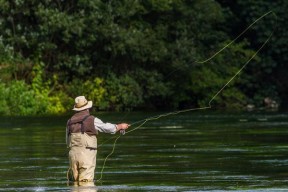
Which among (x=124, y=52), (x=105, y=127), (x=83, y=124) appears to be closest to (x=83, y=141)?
(x=83, y=124)

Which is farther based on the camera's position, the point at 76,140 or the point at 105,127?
the point at 76,140

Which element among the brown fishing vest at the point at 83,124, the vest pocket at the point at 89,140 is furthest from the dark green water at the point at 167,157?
the brown fishing vest at the point at 83,124

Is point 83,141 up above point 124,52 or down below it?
below

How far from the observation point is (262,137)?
3122 centimetres

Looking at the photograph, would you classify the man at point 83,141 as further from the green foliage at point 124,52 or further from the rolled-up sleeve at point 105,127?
the green foliage at point 124,52

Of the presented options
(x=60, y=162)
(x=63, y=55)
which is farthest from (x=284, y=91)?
(x=60, y=162)

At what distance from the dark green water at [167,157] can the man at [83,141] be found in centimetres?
31

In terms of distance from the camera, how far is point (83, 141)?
19.8 meters

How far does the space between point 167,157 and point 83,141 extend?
18.2 feet

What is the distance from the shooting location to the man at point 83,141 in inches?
778

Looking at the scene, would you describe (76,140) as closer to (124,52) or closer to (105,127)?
(105,127)

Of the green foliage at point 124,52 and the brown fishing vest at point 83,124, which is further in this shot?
the green foliage at point 124,52

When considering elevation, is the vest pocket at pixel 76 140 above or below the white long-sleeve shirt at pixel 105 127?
below

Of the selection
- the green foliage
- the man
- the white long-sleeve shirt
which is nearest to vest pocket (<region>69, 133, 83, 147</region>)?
the man
